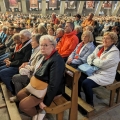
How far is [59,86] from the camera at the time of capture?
184cm

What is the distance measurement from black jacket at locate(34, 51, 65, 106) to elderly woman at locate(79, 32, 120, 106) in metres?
0.62

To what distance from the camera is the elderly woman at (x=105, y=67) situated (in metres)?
2.24

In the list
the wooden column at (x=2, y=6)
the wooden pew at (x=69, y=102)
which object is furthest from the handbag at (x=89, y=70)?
the wooden column at (x=2, y=6)

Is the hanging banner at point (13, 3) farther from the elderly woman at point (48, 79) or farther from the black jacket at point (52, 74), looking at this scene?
the black jacket at point (52, 74)

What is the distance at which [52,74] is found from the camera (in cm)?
171

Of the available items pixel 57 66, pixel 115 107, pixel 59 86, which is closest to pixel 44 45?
pixel 57 66

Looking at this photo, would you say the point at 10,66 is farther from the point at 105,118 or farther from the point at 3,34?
the point at 3,34

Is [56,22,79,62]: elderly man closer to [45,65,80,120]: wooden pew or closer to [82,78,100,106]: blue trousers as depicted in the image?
[82,78,100,106]: blue trousers

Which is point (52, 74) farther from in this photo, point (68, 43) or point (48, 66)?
point (68, 43)

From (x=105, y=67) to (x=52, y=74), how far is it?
957mm

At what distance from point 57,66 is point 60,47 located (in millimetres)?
1856

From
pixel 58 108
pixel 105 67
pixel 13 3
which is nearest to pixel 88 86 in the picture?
pixel 105 67

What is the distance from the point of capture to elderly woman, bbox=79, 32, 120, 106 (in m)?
2.24

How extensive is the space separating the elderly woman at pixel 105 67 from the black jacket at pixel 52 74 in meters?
0.62
